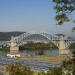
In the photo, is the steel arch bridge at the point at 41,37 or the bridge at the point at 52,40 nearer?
the bridge at the point at 52,40

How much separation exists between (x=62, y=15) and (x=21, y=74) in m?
7.79

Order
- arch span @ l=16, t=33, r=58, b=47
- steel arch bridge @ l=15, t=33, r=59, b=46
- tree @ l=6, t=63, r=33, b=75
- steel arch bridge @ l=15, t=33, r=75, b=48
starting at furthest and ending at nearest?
arch span @ l=16, t=33, r=58, b=47 < steel arch bridge @ l=15, t=33, r=59, b=46 < steel arch bridge @ l=15, t=33, r=75, b=48 < tree @ l=6, t=63, r=33, b=75

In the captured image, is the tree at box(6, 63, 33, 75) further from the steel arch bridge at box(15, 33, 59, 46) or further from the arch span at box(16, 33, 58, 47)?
the arch span at box(16, 33, 58, 47)

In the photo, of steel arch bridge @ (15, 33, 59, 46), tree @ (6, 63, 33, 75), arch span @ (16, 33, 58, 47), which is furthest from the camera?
arch span @ (16, 33, 58, 47)

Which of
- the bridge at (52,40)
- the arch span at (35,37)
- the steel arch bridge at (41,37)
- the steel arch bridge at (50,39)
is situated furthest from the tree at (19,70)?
the arch span at (35,37)

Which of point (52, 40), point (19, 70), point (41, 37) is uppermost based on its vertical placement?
point (41, 37)

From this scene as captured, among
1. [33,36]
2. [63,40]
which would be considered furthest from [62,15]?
[33,36]

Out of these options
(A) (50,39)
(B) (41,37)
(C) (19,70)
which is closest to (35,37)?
(B) (41,37)

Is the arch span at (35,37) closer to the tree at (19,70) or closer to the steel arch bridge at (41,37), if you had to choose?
the steel arch bridge at (41,37)

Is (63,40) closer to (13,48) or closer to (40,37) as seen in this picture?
(40,37)

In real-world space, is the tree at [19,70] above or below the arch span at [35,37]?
below

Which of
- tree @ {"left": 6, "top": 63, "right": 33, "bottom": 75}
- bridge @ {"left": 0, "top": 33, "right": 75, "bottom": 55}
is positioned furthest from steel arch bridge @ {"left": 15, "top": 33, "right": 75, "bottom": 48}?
tree @ {"left": 6, "top": 63, "right": 33, "bottom": 75}

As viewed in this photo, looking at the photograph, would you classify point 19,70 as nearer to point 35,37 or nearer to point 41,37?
point 41,37

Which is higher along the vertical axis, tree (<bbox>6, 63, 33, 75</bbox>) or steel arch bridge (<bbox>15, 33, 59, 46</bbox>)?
steel arch bridge (<bbox>15, 33, 59, 46</bbox>)
